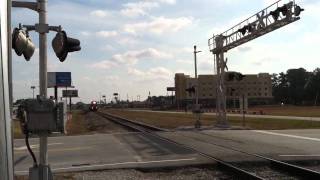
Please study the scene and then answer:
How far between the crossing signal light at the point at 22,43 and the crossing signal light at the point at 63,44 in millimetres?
342

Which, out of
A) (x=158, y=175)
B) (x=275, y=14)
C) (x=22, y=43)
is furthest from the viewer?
(x=275, y=14)

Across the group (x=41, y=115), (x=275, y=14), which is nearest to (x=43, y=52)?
(x=41, y=115)

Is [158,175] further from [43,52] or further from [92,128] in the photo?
[92,128]

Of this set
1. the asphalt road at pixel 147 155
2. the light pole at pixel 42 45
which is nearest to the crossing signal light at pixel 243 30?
the asphalt road at pixel 147 155

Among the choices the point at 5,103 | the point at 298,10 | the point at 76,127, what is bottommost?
the point at 76,127

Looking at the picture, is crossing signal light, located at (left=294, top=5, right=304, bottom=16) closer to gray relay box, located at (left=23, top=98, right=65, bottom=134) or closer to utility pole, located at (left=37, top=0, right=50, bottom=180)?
utility pole, located at (left=37, top=0, right=50, bottom=180)

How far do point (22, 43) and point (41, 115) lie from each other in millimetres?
1035

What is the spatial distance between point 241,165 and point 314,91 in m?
173

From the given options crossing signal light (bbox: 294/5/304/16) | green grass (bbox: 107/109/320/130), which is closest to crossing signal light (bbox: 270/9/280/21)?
crossing signal light (bbox: 294/5/304/16)

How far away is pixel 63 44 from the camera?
7.57m

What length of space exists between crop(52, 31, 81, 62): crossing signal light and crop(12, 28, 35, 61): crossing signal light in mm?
342

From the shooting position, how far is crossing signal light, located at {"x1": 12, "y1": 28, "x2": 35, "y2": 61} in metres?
6.29

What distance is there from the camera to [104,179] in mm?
14062

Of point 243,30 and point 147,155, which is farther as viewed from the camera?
point 243,30
